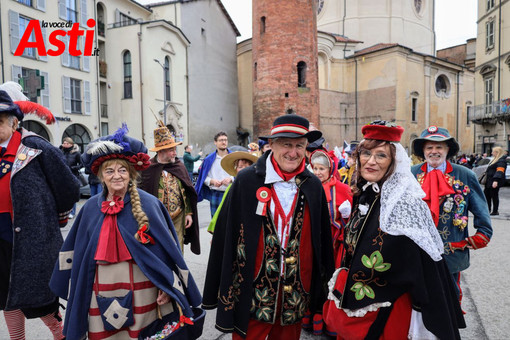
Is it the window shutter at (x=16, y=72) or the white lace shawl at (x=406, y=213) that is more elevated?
the window shutter at (x=16, y=72)

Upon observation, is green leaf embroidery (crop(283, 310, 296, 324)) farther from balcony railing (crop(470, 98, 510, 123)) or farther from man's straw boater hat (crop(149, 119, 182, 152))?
balcony railing (crop(470, 98, 510, 123))

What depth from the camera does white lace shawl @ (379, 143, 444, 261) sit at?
6.48ft

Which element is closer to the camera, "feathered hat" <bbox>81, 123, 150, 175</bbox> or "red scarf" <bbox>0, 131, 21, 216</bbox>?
"feathered hat" <bbox>81, 123, 150, 175</bbox>

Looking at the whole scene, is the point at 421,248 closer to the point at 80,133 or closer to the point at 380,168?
the point at 380,168

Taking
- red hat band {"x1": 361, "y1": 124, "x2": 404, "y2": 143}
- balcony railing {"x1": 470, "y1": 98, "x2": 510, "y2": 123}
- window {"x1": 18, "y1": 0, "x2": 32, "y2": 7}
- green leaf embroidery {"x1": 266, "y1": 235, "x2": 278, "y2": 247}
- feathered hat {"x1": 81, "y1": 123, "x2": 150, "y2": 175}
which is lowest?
green leaf embroidery {"x1": 266, "y1": 235, "x2": 278, "y2": 247}

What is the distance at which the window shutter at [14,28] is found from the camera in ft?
59.0

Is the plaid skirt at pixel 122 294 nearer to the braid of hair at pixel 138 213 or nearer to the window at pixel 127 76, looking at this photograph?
the braid of hair at pixel 138 213

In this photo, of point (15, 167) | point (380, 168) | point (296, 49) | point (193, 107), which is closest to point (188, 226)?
point (15, 167)

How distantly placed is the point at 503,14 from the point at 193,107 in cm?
2220

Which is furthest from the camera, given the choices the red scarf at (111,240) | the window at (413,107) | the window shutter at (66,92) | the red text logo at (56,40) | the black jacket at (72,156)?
the window at (413,107)

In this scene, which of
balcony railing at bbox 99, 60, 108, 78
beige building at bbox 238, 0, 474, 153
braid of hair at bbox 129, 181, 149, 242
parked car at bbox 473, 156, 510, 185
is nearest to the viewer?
braid of hair at bbox 129, 181, 149, 242

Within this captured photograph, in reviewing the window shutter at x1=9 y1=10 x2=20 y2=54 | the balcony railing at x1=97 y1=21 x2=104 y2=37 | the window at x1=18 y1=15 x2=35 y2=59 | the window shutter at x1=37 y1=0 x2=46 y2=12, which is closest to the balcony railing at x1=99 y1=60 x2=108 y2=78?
the balcony railing at x1=97 y1=21 x2=104 y2=37

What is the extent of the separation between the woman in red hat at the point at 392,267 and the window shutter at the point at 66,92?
73.4ft

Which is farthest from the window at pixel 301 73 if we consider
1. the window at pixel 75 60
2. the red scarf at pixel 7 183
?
the red scarf at pixel 7 183
